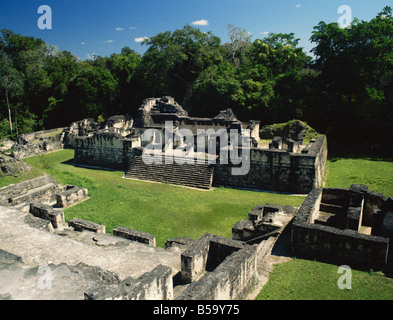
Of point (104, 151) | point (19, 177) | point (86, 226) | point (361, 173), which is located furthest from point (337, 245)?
point (104, 151)

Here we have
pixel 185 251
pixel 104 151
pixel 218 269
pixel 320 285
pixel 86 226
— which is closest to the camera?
pixel 218 269

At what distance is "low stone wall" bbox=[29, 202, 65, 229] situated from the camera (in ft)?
41.8

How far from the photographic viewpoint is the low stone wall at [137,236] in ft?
36.1

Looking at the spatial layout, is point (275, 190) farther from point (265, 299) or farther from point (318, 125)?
point (318, 125)

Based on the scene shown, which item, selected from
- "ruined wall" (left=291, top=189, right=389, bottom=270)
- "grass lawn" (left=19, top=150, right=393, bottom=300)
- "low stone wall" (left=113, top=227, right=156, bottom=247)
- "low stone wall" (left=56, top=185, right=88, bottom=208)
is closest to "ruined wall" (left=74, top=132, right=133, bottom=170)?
"grass lawn" (left=19, top=150, right=393, bottom=300)

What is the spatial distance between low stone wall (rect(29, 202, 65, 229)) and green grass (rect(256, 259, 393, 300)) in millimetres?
9367

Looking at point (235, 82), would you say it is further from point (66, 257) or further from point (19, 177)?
point (66, 257)

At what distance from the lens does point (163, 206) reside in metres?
15.0

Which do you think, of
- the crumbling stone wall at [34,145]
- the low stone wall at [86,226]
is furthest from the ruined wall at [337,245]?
the crumbling stone wall at [34,145]

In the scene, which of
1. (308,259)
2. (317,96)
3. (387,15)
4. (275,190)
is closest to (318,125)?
(317,96)

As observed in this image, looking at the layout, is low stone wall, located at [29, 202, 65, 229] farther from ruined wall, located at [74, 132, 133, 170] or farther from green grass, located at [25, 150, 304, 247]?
ruined wall, located at [74, 132, 133, 170]

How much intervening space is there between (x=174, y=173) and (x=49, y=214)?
7.89m
